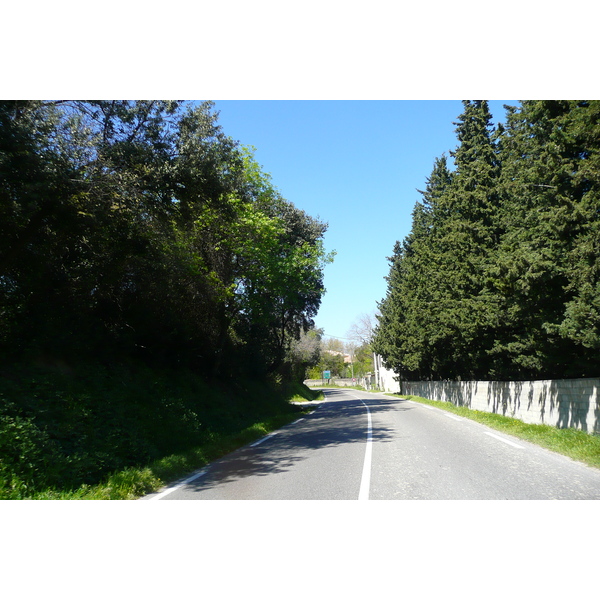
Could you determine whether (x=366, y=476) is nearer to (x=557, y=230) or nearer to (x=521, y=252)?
(x=557, y=230)

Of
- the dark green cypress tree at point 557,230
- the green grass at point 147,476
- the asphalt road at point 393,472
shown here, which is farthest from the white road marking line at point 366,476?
the dark green cypress tree at point 557,230

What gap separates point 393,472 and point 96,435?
5.08 m

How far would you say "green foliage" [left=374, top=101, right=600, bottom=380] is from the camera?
1022 centimetres

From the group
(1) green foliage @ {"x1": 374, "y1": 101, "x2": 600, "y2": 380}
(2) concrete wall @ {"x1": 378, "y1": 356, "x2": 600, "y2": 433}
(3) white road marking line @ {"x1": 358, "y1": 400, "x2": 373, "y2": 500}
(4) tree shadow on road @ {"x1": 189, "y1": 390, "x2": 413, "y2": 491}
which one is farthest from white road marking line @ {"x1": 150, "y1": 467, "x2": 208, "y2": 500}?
(2) concrete wall @ {"x1": 378, "y1": 356, "x2": 600, "y2": 433}

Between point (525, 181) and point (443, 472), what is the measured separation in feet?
28.7

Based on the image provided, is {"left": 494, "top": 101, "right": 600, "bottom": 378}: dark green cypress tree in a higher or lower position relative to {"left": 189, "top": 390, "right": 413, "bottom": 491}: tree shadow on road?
higher

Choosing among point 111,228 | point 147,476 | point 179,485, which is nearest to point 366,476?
point 179,485

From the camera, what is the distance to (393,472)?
299 inches

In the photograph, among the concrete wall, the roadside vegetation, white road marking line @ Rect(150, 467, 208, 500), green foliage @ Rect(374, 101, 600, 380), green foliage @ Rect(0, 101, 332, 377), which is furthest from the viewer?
the concrete wall

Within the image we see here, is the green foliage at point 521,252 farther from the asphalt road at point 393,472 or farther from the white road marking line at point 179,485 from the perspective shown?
the white road marking line at point 179,485

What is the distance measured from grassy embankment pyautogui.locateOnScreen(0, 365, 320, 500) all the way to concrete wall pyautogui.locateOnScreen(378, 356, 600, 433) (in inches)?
348

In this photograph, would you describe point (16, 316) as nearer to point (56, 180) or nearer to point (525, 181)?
point (56, 180)

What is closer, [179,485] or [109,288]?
[179,485]

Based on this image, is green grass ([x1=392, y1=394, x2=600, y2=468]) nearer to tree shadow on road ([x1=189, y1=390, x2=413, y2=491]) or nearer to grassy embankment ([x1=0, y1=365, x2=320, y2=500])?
tree shadow on road ([x1=189, y1=390, x2=413, y2=491])
